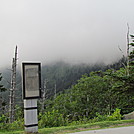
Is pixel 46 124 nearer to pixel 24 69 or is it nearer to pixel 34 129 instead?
pixel 34 129

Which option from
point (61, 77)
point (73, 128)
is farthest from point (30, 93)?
point (61, 77)

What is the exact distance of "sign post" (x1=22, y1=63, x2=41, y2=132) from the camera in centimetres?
659

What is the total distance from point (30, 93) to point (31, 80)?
409 millimetres

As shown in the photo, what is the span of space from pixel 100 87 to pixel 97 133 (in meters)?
24.3

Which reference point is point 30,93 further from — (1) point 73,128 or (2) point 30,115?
(1) point 73,128

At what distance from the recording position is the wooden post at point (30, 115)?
21.6 ft

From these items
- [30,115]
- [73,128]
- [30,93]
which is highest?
[30,93]

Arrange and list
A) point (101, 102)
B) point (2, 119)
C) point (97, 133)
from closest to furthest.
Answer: point (97, 133) < point (2, 119) < point (101, 102)

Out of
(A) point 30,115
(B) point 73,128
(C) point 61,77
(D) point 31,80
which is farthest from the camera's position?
(C) point 61,77

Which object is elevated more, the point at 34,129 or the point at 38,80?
the point at 38,80

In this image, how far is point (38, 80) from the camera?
6.90 m

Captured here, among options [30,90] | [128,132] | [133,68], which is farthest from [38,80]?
[133,68]

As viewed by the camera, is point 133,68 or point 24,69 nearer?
point 24,69

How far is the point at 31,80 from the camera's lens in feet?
22.3
